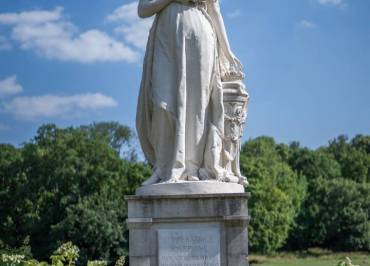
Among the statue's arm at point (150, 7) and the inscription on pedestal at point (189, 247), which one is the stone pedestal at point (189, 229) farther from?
the statue's arm at point (150, 7)

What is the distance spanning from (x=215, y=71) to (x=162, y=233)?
2620mm

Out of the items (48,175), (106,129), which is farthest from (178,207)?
(106,129)

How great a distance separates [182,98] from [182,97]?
1 cm

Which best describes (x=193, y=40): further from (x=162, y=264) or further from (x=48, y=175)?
(x=48, y=175)

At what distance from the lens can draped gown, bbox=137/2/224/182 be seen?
33.6 ft

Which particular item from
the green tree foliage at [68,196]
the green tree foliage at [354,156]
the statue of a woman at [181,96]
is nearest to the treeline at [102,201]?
the green tree foliage at [68,196]

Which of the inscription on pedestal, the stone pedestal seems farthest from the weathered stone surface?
the inscription on pedestal

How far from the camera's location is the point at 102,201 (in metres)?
47.6

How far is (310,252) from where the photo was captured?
216ft

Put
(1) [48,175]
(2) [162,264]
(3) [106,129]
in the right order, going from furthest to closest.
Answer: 1. (3) [106,129]
2. (1) [48,175]
3. (2) [162,264]

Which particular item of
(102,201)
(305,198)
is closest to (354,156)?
(305,198)

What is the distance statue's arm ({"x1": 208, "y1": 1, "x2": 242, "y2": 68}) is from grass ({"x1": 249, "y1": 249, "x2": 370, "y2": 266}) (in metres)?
41.2

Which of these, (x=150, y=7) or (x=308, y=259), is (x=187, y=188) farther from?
(x=308, y=259)

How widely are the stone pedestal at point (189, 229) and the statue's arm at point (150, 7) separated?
2897 mm
